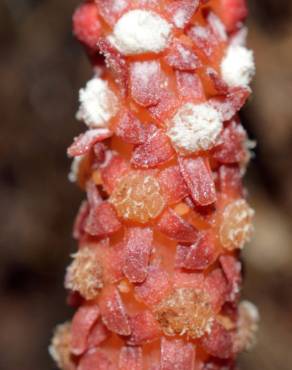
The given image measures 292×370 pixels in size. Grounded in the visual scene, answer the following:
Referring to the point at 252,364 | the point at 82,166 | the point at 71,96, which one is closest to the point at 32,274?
the point at 71,96

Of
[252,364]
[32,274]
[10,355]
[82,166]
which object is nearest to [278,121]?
[252,364]

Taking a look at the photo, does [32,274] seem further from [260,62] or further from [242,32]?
[242,32]

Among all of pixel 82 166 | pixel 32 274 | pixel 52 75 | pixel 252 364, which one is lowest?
pixel 252 364

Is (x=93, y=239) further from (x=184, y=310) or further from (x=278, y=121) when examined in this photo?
(x=278, y=121)

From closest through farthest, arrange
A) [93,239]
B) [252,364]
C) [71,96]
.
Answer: [93,239] < [252,364] < [71,96]

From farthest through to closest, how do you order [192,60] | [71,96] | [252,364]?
1. [71,96]
2. [252,364]
3. [192,60]

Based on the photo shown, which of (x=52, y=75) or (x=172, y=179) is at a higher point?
(x=52, y=75)

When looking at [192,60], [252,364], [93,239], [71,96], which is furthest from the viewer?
[71,96]

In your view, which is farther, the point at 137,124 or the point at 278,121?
the point at 278,121

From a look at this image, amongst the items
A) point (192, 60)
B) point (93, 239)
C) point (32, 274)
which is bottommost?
point (32, 274)
